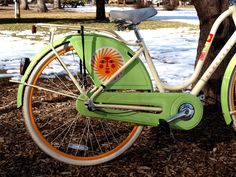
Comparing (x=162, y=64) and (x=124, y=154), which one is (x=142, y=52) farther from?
→ (x=162, y=64)

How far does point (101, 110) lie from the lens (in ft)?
10.9

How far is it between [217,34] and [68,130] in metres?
1.77

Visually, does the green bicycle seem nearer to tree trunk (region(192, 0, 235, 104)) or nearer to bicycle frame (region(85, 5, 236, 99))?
bicycle frame (region(85, 5, 236, 99))

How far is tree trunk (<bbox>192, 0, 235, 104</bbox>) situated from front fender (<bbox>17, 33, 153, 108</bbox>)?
128 cm

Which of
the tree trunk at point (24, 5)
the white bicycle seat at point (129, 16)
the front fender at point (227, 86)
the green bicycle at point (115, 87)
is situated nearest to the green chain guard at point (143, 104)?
the green bicycle at point (115, 87)

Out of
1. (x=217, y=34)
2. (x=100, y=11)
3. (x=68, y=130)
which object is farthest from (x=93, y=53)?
(x=100, y=11)

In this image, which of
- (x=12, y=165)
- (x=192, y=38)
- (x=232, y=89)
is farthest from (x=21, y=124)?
(x=192, y=38)

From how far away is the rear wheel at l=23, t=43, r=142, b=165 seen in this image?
10.6 ft

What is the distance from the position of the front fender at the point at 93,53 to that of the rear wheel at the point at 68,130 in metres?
0.04

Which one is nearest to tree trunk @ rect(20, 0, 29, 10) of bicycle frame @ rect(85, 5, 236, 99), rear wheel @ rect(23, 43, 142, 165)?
rear wheel @ rect(23, 43, 142, 165)

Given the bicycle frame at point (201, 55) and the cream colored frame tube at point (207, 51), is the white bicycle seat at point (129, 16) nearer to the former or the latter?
the bicycle frame at point (201, 55)

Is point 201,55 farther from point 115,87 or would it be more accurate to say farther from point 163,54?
point 163,54

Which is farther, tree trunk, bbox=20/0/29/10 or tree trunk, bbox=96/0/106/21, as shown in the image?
tree trunk, bbox=20/0/29/10

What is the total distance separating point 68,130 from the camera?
4.03 metres
